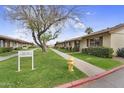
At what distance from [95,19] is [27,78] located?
11033mm

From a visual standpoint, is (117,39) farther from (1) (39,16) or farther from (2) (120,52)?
(1) (39,16)

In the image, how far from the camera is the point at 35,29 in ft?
81.9

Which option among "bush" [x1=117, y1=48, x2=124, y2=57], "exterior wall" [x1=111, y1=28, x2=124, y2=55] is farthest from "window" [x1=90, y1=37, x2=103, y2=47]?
"bush" [x1=117, y1=48, x2=124, y2=57]

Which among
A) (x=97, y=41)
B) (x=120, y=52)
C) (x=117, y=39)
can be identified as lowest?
(x=120, y=52)

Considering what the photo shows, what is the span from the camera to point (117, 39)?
19859 millimetres

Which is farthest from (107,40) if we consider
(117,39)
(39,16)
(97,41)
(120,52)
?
(39,16)

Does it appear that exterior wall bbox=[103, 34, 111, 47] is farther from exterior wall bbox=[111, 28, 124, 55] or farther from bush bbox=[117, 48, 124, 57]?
bush bbox=[117, 48, 124, 57]

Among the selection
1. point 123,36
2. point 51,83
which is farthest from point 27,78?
point 123,36

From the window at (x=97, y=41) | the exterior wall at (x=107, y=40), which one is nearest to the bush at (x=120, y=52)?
the exterior wall at (x=107, y=40)

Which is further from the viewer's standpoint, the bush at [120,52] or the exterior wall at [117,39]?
the exterior wall at [117,39]

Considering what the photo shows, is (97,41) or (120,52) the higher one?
(97,41)

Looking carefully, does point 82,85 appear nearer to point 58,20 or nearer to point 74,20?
point 74,20

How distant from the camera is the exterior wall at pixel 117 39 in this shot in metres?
19.7

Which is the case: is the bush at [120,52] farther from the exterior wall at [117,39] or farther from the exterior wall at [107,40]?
the exterior wall at [107,40]
